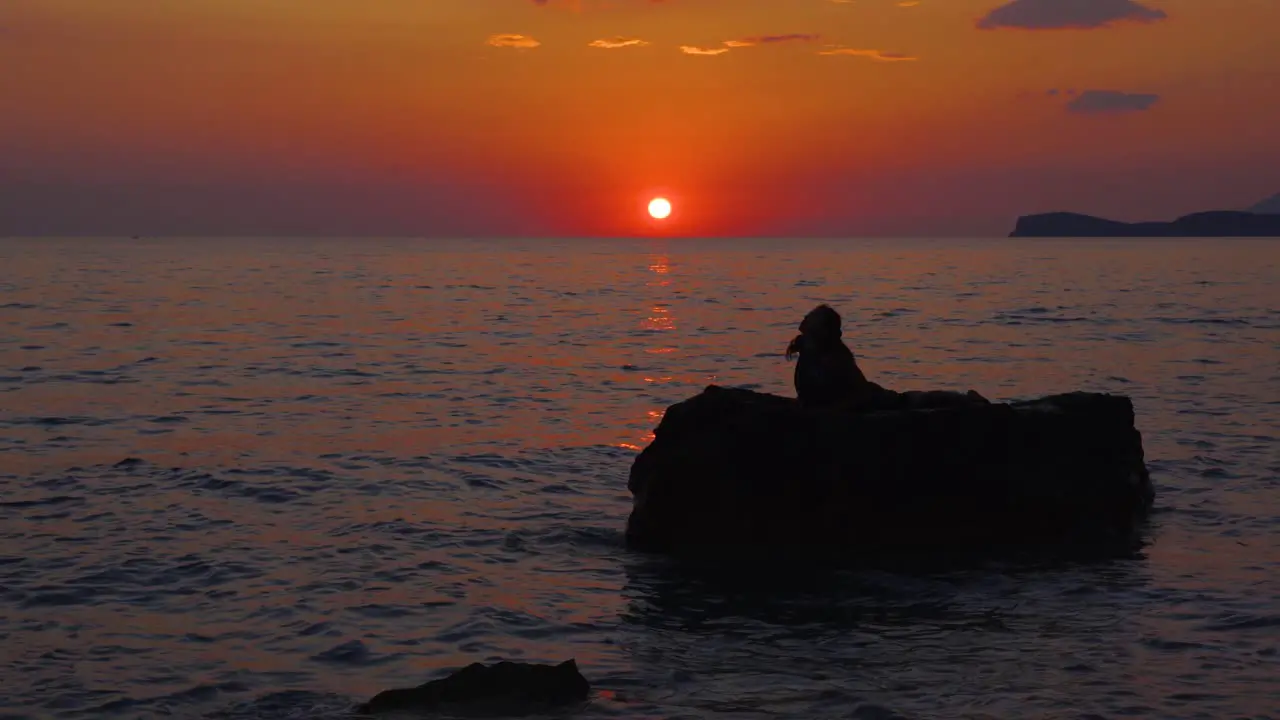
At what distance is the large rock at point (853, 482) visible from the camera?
47.7 ft

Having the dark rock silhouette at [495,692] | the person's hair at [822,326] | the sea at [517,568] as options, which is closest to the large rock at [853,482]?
the sea at [517,568]

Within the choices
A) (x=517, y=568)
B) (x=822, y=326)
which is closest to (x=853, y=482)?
(x=822, y=326)

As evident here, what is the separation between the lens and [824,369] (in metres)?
16.0

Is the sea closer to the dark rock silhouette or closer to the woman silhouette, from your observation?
the dark rock silhouette

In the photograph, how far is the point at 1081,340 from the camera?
142 ft

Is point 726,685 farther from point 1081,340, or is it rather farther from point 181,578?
point 1081,340

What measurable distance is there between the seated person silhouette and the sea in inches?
113

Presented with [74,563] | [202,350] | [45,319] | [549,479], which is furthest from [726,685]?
[45,319]

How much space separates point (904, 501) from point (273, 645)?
24.7 ft

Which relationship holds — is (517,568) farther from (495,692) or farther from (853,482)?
(495,692)

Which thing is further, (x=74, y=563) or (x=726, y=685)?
(x=74, y=563)

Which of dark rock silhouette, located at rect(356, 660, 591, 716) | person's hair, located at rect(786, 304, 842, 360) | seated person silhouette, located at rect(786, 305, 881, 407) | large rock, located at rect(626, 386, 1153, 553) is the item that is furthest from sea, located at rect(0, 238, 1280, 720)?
person's hair, located at rect(786, 304, 842, 360)

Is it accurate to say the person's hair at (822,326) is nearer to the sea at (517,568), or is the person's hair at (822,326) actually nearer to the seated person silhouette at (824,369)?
A: the seated person silhouette at (824,369)

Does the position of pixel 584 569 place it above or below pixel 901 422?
below
